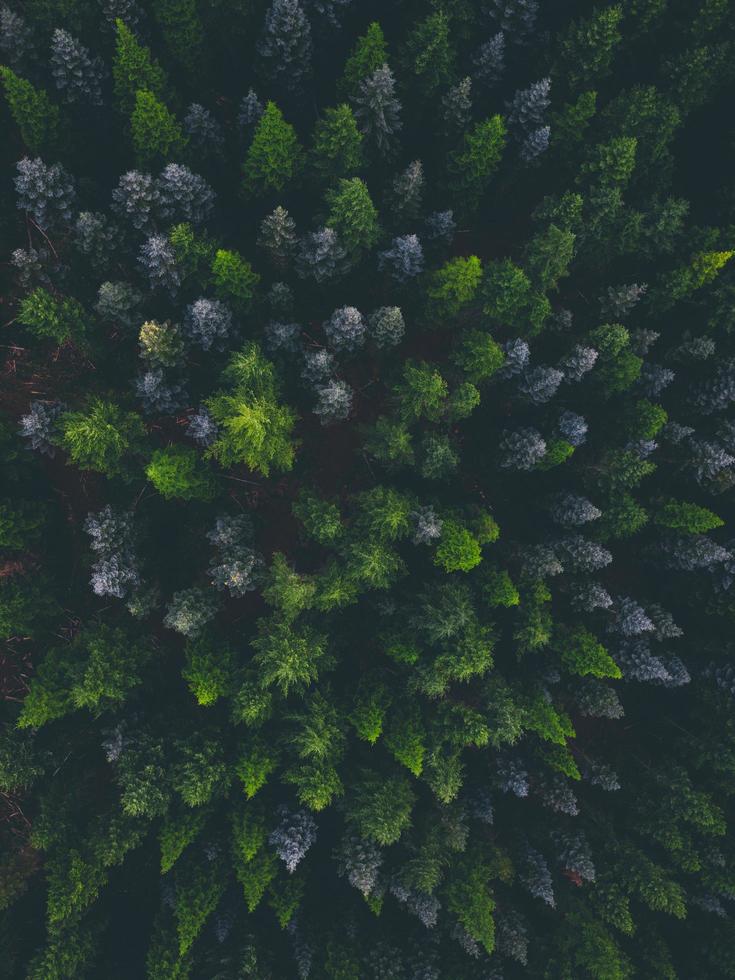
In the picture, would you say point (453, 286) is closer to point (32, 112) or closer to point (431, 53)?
point (431, 53)

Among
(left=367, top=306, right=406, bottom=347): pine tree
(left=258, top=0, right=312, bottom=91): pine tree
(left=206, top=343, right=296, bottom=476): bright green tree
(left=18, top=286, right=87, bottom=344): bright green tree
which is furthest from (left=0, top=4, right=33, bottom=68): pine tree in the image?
(left=367, top=306, right=406, bottom=347): pine tree

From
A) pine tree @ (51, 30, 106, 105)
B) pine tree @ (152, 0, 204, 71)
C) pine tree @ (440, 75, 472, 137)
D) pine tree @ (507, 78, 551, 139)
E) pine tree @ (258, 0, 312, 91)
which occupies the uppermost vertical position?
pine tree @ (507, 78, 551, 139)

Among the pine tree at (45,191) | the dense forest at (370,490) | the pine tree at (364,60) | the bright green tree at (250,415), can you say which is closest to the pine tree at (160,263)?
the dense forest at (370,490)

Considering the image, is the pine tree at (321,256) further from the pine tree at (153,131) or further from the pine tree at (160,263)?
the pine tree at (153,131)

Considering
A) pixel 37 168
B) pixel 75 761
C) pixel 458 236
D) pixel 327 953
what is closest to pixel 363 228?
pixel 458 236

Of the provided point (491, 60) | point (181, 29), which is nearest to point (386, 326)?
point (491, 60)

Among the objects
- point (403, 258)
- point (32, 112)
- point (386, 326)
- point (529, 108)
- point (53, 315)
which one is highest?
point (529, 108)

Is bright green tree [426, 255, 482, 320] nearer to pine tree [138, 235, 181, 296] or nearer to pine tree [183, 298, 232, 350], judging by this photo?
pine tree [183, 298, 232, 350]

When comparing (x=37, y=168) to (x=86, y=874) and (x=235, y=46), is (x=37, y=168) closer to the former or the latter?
(x=235, y=46)
